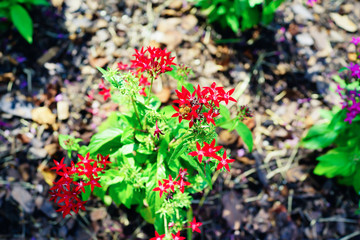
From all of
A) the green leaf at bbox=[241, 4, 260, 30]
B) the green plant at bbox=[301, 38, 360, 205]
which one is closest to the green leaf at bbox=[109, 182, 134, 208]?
the green plant at bbox=[301, 38, 360, 205]

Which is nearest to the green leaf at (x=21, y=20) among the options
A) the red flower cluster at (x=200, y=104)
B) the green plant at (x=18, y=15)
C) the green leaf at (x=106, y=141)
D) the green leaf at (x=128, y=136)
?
the green plant at (x=18, y=15)

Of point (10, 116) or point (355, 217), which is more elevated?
point (10, 116)

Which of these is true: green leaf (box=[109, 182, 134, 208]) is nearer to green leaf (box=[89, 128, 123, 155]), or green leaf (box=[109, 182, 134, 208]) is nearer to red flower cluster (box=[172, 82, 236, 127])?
green leaf (box=[89, 128, 123, 155])

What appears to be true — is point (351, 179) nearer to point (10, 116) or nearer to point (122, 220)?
point (122, 220)

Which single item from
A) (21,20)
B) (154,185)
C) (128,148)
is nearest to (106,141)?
(128,148)

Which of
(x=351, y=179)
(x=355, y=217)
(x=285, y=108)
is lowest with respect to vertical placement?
(x=355, y=217)

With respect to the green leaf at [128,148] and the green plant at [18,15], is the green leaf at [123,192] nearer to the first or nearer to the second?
the green leaf at [128,148]

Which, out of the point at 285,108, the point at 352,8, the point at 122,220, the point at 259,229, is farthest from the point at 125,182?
the point at 352,8

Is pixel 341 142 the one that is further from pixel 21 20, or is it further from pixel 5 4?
pixel 5 4
